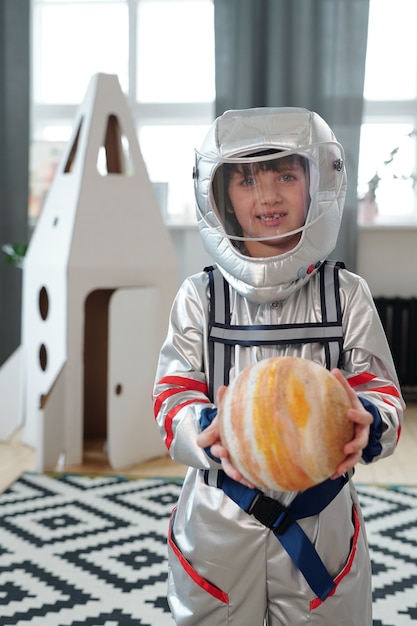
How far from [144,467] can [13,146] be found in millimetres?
2052

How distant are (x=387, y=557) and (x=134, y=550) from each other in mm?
697

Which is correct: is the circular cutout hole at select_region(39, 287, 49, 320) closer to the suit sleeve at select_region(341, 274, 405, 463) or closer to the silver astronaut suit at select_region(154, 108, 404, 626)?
the silver astronaut suit at select_region(154, 108, 404, 626)

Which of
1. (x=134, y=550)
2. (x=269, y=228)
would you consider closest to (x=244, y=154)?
(x=269, y=228)

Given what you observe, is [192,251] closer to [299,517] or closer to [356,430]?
[299,517]

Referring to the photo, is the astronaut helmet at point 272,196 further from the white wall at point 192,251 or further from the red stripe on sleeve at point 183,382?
the white wall at point 192,251

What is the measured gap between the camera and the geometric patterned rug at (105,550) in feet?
6.32

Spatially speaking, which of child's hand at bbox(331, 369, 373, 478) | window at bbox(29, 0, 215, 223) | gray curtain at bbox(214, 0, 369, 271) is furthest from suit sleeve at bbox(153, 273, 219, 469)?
window at bbox(29, 0, 215, 223)

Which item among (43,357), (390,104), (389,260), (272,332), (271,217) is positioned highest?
(390,104)

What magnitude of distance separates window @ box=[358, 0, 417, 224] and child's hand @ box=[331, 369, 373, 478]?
344 cm

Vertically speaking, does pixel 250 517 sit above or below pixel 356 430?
below

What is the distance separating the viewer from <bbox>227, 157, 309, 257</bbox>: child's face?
1267 millimetres

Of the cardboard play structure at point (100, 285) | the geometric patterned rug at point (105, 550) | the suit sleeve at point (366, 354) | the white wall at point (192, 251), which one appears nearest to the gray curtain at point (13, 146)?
the white wall at point (192, 251)

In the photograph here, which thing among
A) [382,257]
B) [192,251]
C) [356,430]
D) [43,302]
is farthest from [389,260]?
[356,430]

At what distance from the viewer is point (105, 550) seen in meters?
2.29
